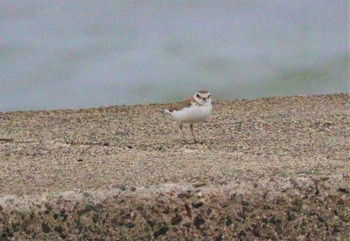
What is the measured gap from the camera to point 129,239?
5191mm

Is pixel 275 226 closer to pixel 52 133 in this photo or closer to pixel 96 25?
pixel 52 133

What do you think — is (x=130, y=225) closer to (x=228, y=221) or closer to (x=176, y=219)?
(x=176, y=219)

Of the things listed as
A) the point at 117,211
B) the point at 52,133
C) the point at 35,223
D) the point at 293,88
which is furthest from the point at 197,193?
the point at 293,88

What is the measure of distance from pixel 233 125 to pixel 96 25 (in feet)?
24.0

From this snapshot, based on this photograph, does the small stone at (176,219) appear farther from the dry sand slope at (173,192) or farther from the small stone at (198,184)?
the small stone at (198,184)

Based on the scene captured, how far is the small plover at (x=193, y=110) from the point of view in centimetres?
782

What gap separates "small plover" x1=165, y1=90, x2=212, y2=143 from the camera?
7824 mm

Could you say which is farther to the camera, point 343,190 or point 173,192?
point 343,190

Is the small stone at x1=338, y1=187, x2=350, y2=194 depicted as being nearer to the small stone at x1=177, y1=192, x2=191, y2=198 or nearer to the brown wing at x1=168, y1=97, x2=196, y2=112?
the small stone at x1=177, y1=192, x2=191, y2=198

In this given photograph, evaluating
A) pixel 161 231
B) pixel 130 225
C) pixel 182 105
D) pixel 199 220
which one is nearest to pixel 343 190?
pixel 199 220

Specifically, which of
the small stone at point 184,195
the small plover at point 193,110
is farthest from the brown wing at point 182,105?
the small stone at point 184,195

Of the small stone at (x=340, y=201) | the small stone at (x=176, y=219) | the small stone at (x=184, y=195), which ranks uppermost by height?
the small stone at (x=184, y=195)

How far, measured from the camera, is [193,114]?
781cm

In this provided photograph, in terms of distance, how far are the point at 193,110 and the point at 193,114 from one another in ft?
0.09
